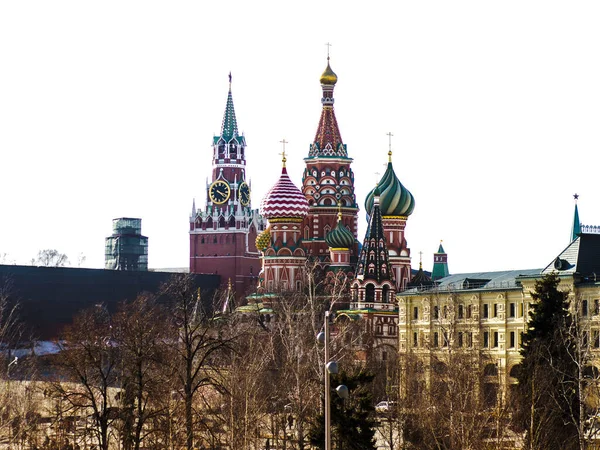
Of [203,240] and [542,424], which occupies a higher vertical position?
[203,240]

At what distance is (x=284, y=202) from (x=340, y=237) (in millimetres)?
4574

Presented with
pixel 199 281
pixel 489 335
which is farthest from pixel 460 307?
pixel 199 281

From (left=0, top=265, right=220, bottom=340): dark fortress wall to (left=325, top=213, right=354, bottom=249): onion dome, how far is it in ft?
67.6

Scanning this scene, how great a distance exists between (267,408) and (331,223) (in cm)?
4846

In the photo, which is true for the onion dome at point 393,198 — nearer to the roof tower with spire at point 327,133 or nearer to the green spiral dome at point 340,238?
the green spiral dome at point 340,238

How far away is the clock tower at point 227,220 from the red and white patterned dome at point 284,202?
33.3 m

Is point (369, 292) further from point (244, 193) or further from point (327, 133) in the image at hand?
point (244, 193)

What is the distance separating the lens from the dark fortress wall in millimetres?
101375

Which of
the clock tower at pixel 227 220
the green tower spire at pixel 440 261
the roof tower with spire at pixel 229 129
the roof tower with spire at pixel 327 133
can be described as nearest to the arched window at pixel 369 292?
the roof tower with spire at pixel 327 133

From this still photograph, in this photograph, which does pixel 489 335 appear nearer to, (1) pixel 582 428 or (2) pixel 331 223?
(1) pixel 582 428

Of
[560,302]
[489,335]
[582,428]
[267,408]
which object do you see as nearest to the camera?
[582,428]

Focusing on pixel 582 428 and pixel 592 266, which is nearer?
pixel 582 428

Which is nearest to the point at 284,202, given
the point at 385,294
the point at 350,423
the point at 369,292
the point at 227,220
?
the point at 369,292

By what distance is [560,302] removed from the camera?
146ft
